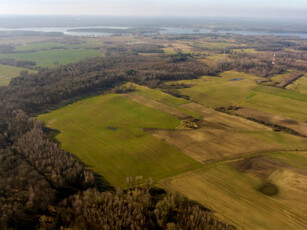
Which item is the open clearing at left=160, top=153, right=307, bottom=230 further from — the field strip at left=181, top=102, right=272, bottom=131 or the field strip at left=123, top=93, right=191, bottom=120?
the field strip at left=123, top=93, right=191, bottom=120

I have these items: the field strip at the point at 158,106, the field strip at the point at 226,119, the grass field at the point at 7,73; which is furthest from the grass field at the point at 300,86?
the grass field at the point at 7,73

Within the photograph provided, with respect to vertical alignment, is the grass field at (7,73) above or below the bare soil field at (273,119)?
above

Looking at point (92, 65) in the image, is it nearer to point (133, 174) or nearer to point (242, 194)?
point (133, 174)

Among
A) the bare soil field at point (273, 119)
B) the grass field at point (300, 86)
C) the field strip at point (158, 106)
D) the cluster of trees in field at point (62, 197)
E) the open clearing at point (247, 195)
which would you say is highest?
the grass field at point (300, 86)

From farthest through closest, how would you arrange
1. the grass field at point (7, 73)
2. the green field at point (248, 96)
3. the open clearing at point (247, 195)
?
1. the grass field at point (7, 73)
2. the green field at point (248, 96)
3. the open clearing at point (247, 195)

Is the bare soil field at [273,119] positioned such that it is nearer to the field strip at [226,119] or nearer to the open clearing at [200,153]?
the open clearing at [200,153]

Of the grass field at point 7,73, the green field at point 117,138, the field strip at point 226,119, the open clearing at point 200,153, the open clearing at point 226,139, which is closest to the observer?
the open clearing at point 200,153
